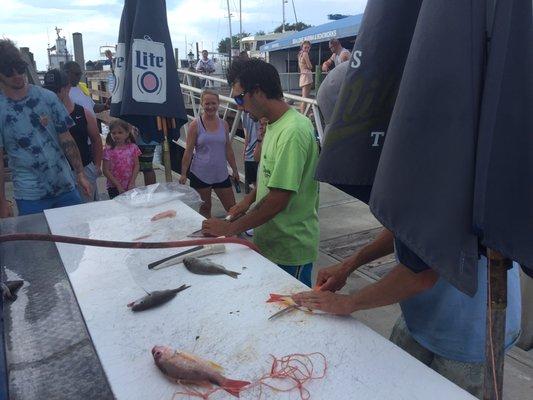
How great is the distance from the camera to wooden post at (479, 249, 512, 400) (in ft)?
4.00

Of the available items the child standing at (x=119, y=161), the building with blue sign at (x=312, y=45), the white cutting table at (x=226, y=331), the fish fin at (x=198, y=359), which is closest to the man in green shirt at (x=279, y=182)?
the white cutting table at (x=226, y=331)

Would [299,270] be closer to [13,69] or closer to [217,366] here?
[217,366]

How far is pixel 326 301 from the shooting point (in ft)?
5.51

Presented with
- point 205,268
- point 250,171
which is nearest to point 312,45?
point 250,171

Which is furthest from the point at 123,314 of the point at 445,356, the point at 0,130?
the point at 0,130

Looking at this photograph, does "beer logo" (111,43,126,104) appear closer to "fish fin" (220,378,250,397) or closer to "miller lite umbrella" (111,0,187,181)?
"miller lite umbrella" (111,0,187,181)

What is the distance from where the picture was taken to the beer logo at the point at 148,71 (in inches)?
142

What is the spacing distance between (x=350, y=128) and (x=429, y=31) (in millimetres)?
429

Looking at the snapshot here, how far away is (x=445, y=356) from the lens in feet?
5.70

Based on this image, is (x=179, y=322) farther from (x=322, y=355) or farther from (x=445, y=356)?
(x=445, y=356)

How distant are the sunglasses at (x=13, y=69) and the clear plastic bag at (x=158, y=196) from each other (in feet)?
3.84

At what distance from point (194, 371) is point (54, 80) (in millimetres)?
4139

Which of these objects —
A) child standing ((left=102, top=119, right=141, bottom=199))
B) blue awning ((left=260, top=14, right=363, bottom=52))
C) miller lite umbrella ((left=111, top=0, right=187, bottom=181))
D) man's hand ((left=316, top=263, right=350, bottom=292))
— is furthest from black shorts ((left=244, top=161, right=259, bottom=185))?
blue awning ((left=260, top=14, right=363, bottom=52))

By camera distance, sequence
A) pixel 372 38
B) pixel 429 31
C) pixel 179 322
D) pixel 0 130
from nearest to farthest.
→ pixel 429 31 → pixel 372 38 → pixel 179 322 → pixel 0 130
